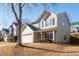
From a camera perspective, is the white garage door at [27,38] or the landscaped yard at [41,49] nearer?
the landscaped yard at [41,49]

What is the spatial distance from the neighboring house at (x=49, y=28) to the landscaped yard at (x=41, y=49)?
0.36 feet

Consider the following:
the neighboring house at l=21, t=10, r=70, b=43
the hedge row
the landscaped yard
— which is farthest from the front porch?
the hedge row

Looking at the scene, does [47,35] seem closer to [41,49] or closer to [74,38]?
[41,49]

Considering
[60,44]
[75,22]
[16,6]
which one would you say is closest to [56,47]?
[60,44]

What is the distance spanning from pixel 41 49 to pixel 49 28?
391 mm

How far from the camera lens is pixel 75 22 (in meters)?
7.30

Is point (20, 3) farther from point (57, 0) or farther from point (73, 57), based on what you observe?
point (73, 57)

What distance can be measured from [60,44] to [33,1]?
875 millimetres

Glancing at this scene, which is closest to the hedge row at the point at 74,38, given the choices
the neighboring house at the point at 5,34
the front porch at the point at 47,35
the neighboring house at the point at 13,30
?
the front porch at the point at 47,35

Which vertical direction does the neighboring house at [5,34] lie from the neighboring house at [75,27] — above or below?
below

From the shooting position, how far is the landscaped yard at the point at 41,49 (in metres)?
7.25

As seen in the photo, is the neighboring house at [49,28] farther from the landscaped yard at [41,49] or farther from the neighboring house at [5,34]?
the neighboring house at [5,34]

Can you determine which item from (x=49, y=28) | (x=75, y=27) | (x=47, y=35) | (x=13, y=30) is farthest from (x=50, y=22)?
(x=13, y=30)

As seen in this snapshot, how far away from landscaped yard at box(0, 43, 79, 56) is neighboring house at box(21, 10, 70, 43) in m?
0.11
